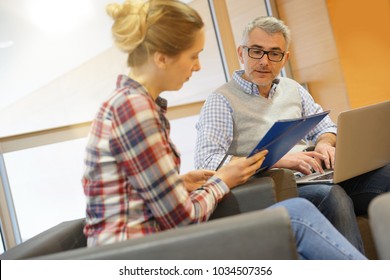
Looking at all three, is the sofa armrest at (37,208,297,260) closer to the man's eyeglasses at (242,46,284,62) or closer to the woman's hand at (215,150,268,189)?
the woman's hand at (215,150,268,189)

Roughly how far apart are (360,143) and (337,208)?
10.7 inches

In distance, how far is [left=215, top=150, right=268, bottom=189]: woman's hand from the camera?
166cm

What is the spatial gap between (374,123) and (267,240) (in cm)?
113

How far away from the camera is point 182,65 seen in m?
1.43

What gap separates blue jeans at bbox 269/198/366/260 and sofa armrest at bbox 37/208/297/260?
0.78 ft

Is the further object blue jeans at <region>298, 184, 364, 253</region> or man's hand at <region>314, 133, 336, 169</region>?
man's hand at <region>314, 133, 336, 169</region>

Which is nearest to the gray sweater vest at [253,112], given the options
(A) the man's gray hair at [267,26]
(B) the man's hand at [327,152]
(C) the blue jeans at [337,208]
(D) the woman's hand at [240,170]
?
(B) the man's hand at [327,152]

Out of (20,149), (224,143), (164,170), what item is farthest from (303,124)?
(20,149)

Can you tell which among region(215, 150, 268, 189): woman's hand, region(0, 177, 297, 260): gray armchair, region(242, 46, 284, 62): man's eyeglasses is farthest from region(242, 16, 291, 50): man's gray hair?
region(0, 177, 297, 260): gray armchair

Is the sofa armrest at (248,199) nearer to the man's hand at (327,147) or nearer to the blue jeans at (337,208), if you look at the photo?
the blue jeans at (337,208)

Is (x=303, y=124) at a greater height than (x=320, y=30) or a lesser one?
lesser

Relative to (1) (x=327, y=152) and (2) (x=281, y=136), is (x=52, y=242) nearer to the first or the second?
(2) (x=281, y=136)
